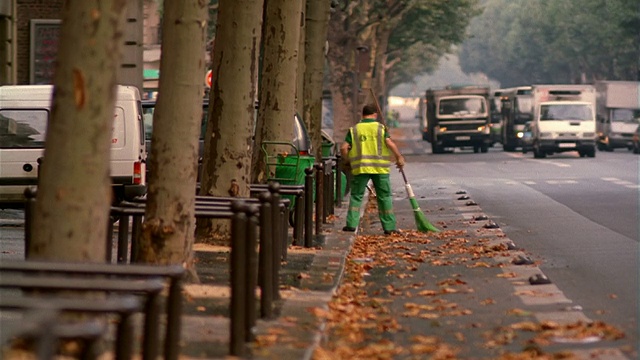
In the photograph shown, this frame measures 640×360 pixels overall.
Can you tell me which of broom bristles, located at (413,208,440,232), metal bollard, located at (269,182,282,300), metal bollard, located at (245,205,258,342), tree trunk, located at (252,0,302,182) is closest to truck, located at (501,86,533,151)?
tree trunk, located at (252,0,302,182)

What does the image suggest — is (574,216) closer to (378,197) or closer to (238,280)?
(378,197)

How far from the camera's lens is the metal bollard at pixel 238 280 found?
28.3 ft

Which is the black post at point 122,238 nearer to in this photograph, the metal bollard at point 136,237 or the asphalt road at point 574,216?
the metal bollard at point 136,237

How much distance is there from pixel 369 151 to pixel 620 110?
156 ft

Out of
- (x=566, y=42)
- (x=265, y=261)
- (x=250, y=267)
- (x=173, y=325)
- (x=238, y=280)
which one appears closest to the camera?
(x=173, y=325)

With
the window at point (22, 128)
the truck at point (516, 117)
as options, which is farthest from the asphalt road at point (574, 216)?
the truck at point (516, 117)

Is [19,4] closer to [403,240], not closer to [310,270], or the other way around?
[403,240]

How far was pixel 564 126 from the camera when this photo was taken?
55.7m

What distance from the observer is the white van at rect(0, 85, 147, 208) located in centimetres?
2022

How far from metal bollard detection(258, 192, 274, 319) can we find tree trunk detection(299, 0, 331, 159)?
17628mm

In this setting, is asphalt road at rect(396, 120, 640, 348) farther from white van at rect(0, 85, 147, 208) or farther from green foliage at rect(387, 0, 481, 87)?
green foliage at rect(387, 0, 481, 87)

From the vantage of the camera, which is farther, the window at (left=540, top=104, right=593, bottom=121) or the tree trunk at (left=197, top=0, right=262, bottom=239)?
the window at (left=540, top=104, right=593, bottom=121)

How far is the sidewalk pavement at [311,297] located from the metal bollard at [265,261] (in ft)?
0.36

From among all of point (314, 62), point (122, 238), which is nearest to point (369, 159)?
point (122, 238)
